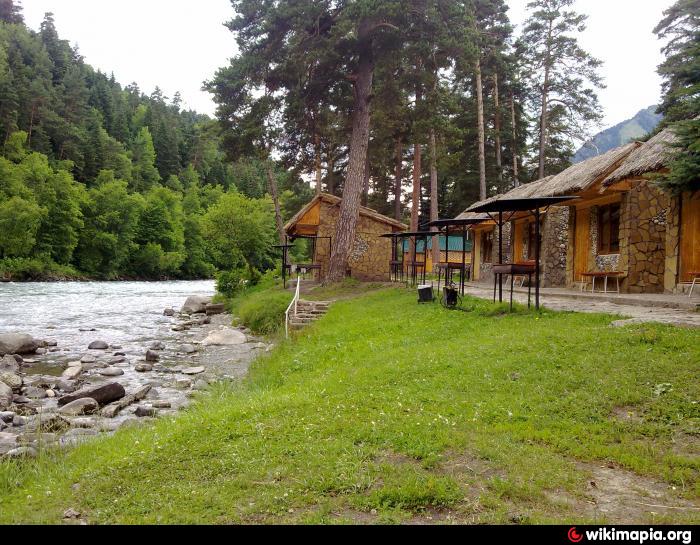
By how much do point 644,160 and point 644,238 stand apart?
240cm

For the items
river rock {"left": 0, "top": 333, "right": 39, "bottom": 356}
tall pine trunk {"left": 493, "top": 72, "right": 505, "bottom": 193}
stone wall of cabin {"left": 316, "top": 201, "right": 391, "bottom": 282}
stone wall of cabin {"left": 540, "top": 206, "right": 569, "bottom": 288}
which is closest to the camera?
river rock {"left": 0, "top": 333, "right": 39, "bottom": 356}

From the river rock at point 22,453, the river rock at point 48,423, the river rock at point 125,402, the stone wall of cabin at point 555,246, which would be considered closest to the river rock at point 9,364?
the river rock at point 125,402

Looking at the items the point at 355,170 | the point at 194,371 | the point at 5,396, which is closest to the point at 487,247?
the point at 355,170

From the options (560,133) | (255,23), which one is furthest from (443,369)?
(560,133)

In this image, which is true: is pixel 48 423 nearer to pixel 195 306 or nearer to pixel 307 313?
pixel 307 313

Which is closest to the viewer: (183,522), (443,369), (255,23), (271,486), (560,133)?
(183,522)

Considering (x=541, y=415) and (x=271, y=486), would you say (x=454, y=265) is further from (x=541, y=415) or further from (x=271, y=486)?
(x=271, y=486)

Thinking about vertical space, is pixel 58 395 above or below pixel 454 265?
below

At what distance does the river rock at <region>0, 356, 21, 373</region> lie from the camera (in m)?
12.4

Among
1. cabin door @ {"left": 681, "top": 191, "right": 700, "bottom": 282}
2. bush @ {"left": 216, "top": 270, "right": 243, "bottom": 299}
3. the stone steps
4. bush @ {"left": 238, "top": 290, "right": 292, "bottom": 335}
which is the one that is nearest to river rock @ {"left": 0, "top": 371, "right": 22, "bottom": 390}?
the stone steps

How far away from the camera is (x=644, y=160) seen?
43.6ft

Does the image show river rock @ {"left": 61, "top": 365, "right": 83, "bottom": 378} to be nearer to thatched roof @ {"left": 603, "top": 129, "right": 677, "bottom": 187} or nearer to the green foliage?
thatched roof @ {"left": 603, "top": 129, "right": 677, "bottom": 187}

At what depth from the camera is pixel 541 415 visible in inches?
212
